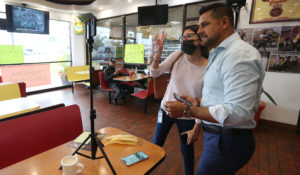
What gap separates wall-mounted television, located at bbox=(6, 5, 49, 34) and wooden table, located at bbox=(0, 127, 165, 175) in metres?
5.32

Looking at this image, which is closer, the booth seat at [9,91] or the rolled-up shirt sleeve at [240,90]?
the rolled-up shirt sleeve at [240,90]

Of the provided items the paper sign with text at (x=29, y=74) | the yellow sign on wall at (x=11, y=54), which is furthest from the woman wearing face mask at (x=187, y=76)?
the paper sign with text at (x=29, y=74)

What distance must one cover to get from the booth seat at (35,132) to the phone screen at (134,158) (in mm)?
736

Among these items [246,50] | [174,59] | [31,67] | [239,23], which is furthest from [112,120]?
[31,67]

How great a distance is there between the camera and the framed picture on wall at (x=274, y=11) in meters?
2.99

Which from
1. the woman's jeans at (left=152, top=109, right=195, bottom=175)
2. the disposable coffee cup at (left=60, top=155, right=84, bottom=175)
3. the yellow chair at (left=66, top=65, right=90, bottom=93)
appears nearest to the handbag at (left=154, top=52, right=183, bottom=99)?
the woman's jeans at (left=152, top=109, right=195, bottom=175)

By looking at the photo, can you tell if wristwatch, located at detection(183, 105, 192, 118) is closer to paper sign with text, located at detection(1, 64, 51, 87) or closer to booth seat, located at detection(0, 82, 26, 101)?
booth seat, located at detection(0, 82, 26, 101)

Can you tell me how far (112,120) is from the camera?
3520 millimetres

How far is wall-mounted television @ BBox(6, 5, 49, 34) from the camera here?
461 centimetres

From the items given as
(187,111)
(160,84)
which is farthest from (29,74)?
(187,111)

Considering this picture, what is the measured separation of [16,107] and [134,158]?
5.30 ft

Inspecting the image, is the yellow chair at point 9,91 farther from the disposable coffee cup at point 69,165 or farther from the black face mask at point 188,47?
the black face mask at point 188,47

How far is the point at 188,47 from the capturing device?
137cm

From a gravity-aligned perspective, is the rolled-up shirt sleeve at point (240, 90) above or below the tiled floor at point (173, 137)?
above
